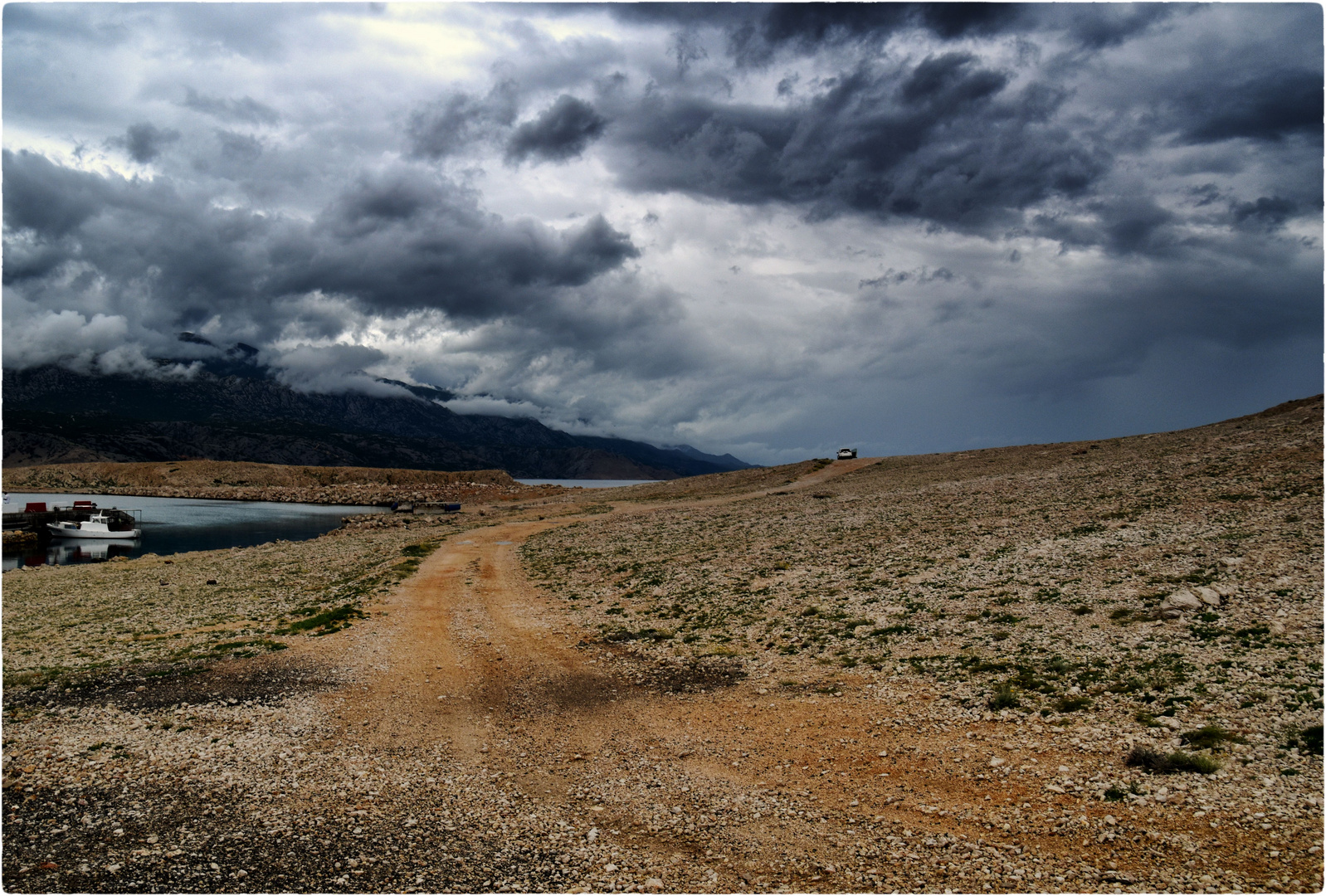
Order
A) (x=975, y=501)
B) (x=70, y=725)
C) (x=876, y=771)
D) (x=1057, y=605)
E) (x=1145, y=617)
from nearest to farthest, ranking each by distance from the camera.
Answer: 1. (x=876, y=771)
2. (x=70, y=725)
3. (x=1145, y=617)
4. (x=1057, y=605)
5. (x=975, y=501)

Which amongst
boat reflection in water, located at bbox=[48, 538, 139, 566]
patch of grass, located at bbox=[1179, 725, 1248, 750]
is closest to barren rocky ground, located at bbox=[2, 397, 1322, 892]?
patch of grass, located at bbox=[1179, 725, 1248, 750]

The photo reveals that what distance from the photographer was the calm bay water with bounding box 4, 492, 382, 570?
240ft

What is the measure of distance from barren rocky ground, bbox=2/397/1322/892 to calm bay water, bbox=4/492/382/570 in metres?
50.1

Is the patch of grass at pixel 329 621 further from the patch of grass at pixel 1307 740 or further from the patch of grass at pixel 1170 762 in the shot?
the patch of grass at pixel 1307 740

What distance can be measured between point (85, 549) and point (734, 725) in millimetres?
89684

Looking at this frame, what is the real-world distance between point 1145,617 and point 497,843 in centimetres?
1715

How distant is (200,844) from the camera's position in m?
10.6

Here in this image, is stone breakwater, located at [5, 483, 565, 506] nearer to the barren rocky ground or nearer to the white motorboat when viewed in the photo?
the white motorboat

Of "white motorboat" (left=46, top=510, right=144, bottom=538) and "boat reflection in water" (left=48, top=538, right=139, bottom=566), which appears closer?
"boat reflection in water" (left=48, top=538, right=139, bottom=566)

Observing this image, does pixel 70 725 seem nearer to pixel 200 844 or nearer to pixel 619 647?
pixel 200 844

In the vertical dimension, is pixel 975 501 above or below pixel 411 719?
above

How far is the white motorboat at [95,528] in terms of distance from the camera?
81.0 metres

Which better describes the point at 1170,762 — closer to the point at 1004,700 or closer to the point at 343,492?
the point at 1004,700

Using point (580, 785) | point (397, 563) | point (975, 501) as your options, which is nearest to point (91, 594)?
point (397, 563)
